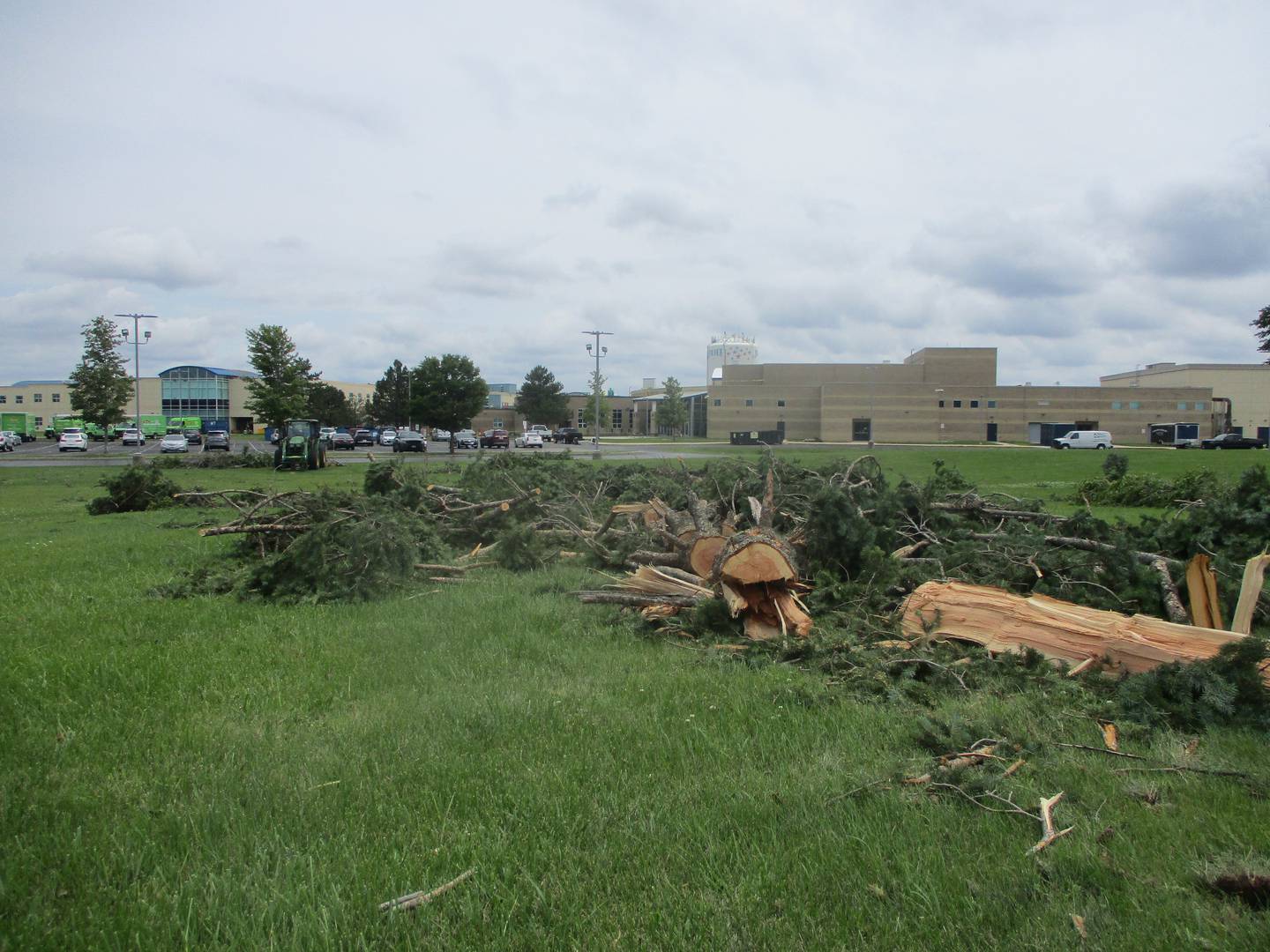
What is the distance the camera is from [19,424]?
9131 cm

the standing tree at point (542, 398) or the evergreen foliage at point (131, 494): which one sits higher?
the standing tree at point (542, 398)

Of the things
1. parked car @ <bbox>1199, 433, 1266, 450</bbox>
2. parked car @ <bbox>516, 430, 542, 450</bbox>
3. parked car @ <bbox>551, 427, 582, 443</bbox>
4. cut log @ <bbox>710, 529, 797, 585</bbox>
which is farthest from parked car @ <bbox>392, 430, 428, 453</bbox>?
parked car @ <bbox>1199, 433, 1266, 450</bbox>

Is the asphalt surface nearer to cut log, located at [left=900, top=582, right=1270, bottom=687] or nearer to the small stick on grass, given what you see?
cut log, located at [left=900, top=582, right=1270, bottom=687]

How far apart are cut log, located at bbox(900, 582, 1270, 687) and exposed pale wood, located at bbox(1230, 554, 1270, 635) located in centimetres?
48

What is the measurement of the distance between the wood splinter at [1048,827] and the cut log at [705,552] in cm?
446

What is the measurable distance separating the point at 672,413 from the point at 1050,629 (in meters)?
107

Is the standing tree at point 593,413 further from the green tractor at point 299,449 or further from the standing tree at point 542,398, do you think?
the green tractor at point 299,449

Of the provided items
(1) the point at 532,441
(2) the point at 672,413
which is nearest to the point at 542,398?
(2) the point at 672,413

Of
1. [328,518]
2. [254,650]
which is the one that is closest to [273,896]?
[254,650]

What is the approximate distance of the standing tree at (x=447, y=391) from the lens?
62.1 metres

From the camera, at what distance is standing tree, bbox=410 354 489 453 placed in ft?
204

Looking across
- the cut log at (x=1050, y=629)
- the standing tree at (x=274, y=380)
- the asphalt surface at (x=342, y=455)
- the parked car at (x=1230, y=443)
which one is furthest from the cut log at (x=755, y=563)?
the parked car at (x=1230, y=443)

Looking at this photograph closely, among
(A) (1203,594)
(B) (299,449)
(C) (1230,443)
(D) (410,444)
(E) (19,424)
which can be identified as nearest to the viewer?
(A) (1203,594)

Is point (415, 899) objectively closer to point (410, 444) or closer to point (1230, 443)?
point (410, 444)
